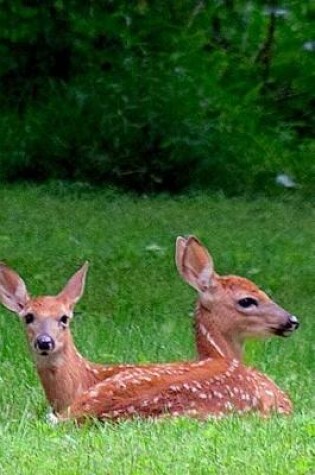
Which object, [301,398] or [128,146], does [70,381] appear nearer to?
[301,398]

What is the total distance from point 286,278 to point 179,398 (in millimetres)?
5475

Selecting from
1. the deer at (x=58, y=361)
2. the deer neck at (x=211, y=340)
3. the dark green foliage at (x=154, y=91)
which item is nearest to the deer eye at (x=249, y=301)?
the deer neck at (x=211, y=340)

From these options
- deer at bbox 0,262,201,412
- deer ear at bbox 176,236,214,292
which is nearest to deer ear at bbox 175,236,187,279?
deer ear at bbox 176,236,214,292

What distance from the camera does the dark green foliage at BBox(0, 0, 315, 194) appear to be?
18.8 m

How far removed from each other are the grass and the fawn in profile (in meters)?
0.18

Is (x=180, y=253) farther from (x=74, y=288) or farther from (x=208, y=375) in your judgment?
(x=208, y=375)

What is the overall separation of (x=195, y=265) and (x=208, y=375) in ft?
3.99

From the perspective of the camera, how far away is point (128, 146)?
18734mm

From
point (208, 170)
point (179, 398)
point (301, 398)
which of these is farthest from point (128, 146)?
point (179, 398)

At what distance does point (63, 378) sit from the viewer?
830 centimetres

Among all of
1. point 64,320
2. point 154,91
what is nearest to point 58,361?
point 64,320

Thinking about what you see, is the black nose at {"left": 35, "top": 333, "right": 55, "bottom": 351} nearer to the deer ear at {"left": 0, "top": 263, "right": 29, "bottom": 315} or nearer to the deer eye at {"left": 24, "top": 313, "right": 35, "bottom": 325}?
the deer eye at {"left": 24, "top": 313, "right": 35, "bottom": 325}

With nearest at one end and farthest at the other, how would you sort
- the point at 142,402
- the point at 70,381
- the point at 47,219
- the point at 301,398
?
→ the point at 142,402, the point at 70,381, the point at 301,398, the point at 47,219

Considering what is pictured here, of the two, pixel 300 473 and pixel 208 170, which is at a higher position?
pixel 300 473
